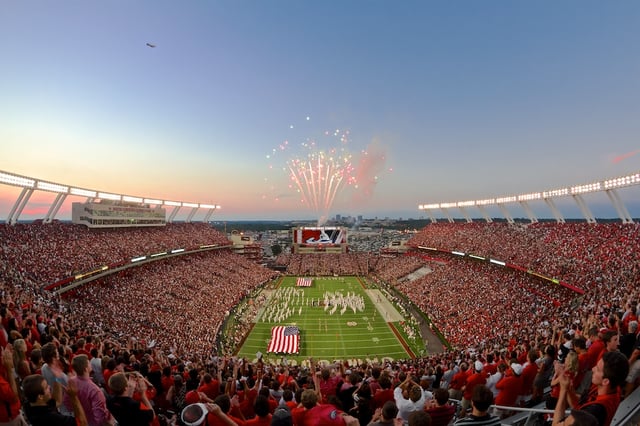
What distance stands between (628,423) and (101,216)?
46354 mm

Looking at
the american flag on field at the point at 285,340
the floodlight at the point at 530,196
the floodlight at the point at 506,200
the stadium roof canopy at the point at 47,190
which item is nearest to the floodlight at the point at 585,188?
the floodlight at the point at 530,196

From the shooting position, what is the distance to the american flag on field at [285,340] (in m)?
28.0

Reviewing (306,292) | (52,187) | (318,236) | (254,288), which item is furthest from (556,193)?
(52,187)

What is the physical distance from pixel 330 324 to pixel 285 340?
22.6 feet

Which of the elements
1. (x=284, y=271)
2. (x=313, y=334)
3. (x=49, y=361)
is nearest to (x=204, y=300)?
(x=313, y=334)

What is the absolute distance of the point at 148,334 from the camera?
24359mm

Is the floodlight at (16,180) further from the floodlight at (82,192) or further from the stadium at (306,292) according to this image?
the floodlight at (82,192)

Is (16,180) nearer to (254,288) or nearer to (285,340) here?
(285,340)

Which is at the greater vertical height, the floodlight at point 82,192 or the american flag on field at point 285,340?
the floodlight at point 82,192

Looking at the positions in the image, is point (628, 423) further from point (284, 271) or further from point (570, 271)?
point (284, 271)

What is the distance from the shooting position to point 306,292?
4803 centimetres

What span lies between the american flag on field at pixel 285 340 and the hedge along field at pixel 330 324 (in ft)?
1.61

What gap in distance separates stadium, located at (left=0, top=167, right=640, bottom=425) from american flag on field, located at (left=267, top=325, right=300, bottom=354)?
12 centimetres

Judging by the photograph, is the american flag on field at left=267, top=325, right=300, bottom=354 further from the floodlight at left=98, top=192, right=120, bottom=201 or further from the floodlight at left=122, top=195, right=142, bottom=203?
the floodlight at left=122, top=195, right=142, bottom=203
